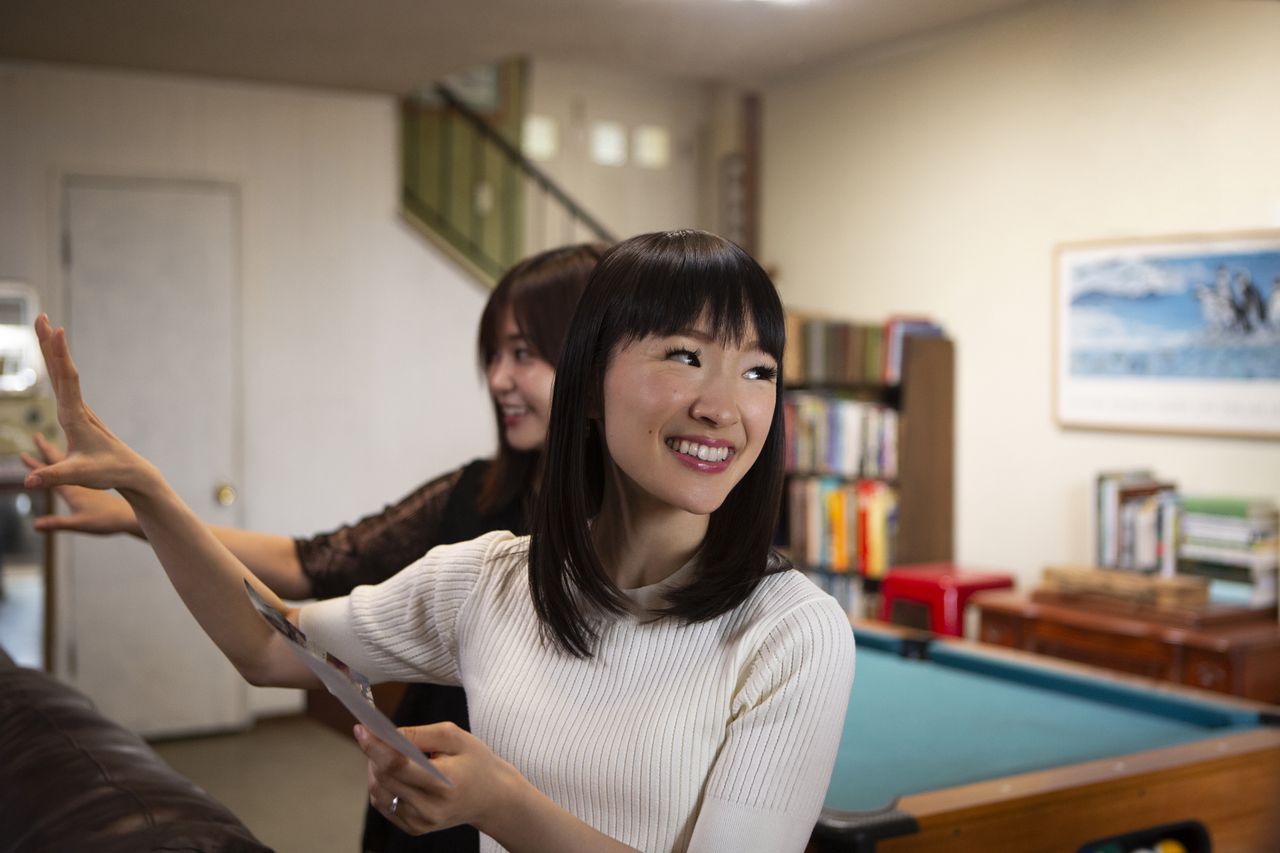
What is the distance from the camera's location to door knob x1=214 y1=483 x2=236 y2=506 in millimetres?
5137

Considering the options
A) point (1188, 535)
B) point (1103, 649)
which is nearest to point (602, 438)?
point (1103, 649)

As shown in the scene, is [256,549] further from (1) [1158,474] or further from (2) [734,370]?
(1) [1158,474]

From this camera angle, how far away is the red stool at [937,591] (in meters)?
4.43

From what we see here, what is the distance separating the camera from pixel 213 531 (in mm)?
1697

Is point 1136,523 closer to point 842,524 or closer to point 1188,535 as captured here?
point 1188,535

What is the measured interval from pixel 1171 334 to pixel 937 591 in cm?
119

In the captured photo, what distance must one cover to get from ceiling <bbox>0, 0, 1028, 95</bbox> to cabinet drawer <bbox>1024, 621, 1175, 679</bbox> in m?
2.26

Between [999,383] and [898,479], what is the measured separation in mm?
551

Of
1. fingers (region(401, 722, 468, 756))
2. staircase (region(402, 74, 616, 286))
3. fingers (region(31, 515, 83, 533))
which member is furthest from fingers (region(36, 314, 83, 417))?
staircase (region(402, 74, 616, 286))

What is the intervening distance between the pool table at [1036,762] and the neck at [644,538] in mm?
652

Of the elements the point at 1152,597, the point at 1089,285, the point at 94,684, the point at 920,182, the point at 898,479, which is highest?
the point at 920,182

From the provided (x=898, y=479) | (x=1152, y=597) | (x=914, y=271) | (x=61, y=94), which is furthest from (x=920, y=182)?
(x=61, y=94)

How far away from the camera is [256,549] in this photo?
1.73 metres

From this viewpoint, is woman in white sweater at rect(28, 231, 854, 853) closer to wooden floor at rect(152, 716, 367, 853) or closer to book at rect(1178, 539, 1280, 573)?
wooden floor at rect(152, 716, 367, 853)
